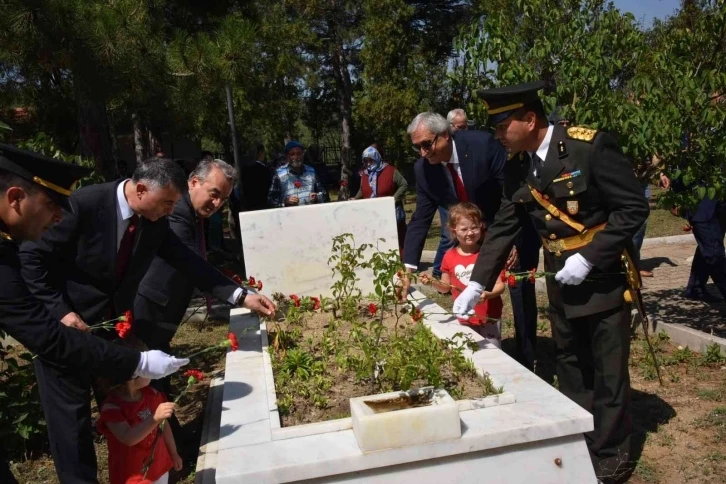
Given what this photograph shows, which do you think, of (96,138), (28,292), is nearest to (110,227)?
(28,292)

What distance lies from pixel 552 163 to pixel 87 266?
2.25 metres

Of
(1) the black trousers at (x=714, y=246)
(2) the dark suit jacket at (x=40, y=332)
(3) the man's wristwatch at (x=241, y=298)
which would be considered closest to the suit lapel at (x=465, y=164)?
(3) the man's wristwatch at (x=241, y=298)

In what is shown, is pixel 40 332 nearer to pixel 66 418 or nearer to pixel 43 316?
pixel 43 316

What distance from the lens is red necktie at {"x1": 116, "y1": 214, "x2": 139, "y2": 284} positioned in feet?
10.9

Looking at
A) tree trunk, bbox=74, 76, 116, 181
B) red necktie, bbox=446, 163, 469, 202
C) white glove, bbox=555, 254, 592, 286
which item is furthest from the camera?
tree trunk, bbox=74, 76, 116, 181

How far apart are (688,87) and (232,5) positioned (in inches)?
246

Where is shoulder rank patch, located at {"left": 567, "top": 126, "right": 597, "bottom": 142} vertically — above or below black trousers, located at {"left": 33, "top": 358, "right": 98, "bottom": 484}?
above

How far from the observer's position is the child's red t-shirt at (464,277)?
441 centimetres

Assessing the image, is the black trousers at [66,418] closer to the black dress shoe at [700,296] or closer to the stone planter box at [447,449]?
the stone planter box at [447,449]

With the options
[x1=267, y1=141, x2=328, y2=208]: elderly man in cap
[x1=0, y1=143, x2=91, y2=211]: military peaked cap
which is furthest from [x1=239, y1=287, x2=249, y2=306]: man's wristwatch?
[x1=267, y1=141, x2=328, y2=208]: elderly man in cap

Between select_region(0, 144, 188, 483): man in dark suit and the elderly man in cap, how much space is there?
5.11 m

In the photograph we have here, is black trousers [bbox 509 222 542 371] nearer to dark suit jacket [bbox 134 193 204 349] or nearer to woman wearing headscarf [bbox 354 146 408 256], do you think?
dark suit jacket [bbox 134 193 204 349]

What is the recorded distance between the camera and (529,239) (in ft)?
15.2

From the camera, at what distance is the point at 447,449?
8.38 ft
